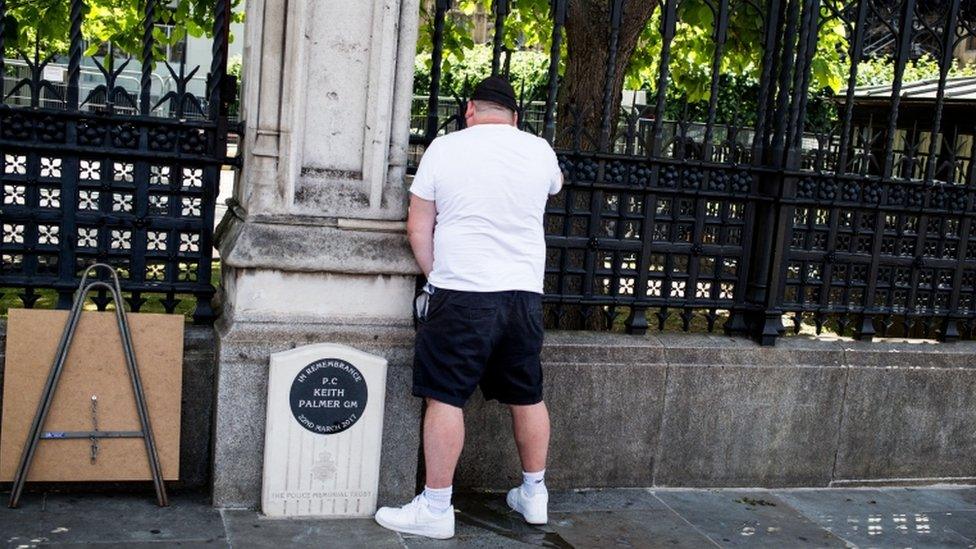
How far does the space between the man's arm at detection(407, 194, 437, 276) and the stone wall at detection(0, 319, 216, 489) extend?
112cm

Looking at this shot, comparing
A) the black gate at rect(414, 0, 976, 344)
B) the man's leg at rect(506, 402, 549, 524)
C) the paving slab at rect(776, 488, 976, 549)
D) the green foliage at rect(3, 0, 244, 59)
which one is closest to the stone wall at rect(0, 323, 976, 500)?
the paving slab at rect(776, 488, 976, 549)

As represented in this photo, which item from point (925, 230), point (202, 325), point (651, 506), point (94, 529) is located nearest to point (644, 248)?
point (651, 506)

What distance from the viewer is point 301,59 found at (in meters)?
5.29

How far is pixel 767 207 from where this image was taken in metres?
6.72

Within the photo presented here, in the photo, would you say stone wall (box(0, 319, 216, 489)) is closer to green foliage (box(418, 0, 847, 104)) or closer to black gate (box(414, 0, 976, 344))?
black gate (box(414, 0, 976, 344))

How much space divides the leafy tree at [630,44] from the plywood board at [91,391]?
2.71m

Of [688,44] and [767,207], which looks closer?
[767,207]

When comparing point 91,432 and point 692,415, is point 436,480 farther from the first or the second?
point 692,415

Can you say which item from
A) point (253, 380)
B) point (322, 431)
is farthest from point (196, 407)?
point (322, 431)

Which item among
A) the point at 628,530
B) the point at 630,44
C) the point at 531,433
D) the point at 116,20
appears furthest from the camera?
the point at 116,20

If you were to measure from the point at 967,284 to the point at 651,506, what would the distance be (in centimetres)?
271

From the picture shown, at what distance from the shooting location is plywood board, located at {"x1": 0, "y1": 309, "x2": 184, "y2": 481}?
5254 mm

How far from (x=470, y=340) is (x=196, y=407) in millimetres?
1430

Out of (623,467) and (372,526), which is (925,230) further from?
(372,526)
